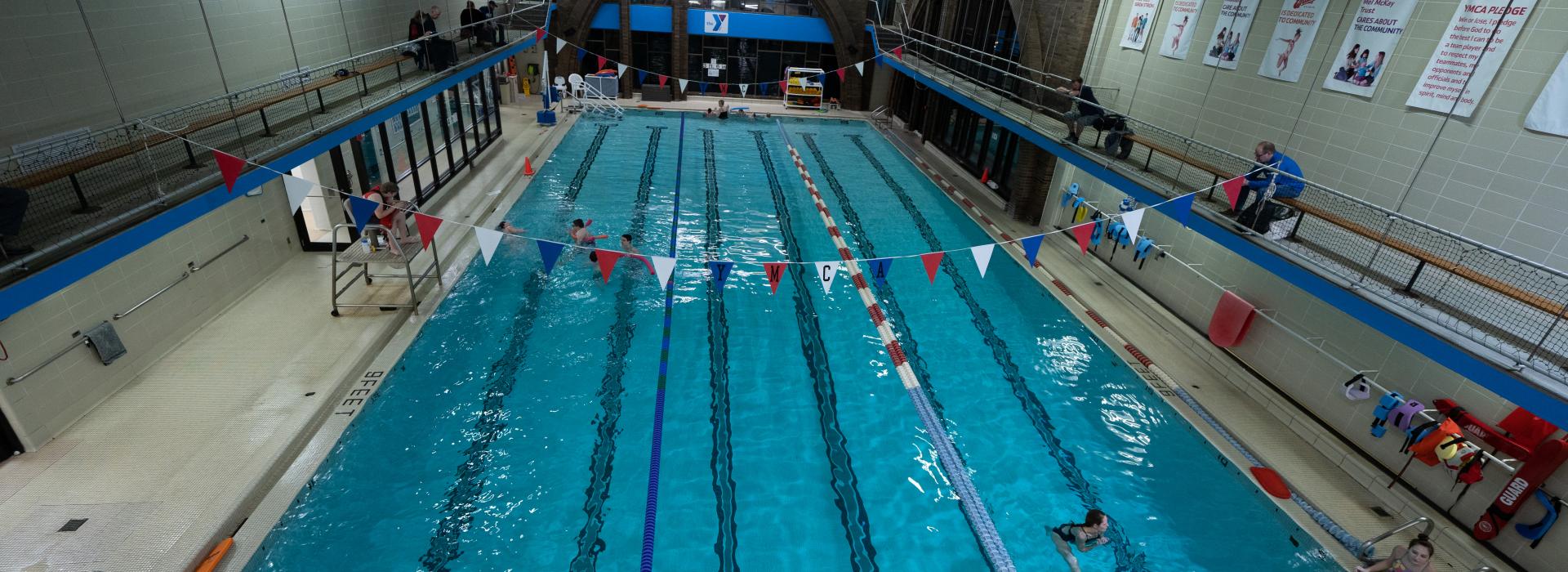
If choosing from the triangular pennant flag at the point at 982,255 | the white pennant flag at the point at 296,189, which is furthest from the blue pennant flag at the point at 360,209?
the triangular pennant flag at the point at 982,255

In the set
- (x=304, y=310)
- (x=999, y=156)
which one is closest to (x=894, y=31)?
(x=999, y=156)

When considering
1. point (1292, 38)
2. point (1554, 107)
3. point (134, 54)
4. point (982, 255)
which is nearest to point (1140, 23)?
point (1292, 38)

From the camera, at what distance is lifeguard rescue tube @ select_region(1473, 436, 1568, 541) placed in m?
4.41

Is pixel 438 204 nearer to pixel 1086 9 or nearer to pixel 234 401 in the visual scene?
pixel 234 401

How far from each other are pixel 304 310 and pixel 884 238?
733 centimetres

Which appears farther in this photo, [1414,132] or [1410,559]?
[1414,132]

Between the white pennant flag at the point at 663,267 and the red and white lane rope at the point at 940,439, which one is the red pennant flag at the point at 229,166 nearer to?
the white pennant flag at the point at 663,267

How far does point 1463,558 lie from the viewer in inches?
189

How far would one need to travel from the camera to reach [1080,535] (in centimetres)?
480

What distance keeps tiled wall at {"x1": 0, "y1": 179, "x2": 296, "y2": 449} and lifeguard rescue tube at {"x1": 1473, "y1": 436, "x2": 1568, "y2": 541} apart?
34.0 ft

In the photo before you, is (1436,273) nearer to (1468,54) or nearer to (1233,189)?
(1233,189)

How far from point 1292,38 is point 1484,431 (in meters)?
3.86

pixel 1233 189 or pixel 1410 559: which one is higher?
pixel 1233 189

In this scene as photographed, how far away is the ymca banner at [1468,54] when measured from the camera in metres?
4.75
